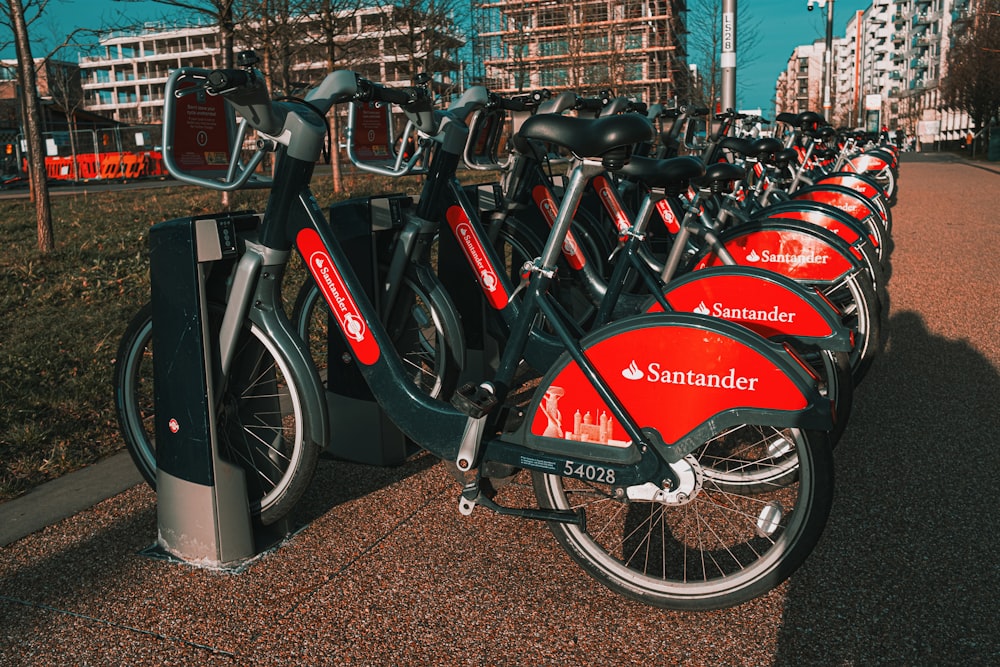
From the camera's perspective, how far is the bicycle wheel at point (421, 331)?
3.63m

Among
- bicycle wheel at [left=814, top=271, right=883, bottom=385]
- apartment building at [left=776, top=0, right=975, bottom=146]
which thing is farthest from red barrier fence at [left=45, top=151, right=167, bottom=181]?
apartment building at [left=776, top=0, right=975, bottom=146]

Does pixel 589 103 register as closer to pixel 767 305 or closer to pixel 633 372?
pixel 767 305

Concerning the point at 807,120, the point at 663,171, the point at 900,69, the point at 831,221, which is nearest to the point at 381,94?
the point at 663,171

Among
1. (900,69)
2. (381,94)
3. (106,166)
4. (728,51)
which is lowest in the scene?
(106,166)

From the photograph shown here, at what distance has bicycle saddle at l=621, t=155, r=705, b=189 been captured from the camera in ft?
10.9

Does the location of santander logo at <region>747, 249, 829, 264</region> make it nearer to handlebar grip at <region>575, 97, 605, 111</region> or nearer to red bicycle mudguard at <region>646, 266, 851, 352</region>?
red bicycle mudguard at <region>646, 266, 851, 352</region>

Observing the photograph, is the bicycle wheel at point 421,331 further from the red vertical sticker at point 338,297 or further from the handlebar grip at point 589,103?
the handlebar grip at point 589,103

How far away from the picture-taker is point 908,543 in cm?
294

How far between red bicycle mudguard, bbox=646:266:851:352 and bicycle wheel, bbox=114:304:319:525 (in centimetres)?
135

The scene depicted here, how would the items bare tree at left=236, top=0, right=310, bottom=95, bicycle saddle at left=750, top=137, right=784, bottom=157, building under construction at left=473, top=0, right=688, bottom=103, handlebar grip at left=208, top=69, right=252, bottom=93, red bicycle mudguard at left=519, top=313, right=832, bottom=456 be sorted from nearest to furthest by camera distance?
red bicycle mudguard at left=519, top=313, right=832, bottom=456 < handlebar grip at left=208, top=69, right=252, bottom=93 < bicycle saddle at left=750, top=137, right=784, bottom=157 < bare tree at left=236, top=0, right=310, bottom=95 < building under construction at left=473, top=0, right=688, bottom=103

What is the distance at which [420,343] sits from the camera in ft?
12.6

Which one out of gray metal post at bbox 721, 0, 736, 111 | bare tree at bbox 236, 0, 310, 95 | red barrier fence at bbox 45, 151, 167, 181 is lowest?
red barrier fence at bbox 45, 151, 167, 181

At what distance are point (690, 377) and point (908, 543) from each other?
3.44 ft

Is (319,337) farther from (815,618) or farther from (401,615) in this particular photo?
(815,618)
